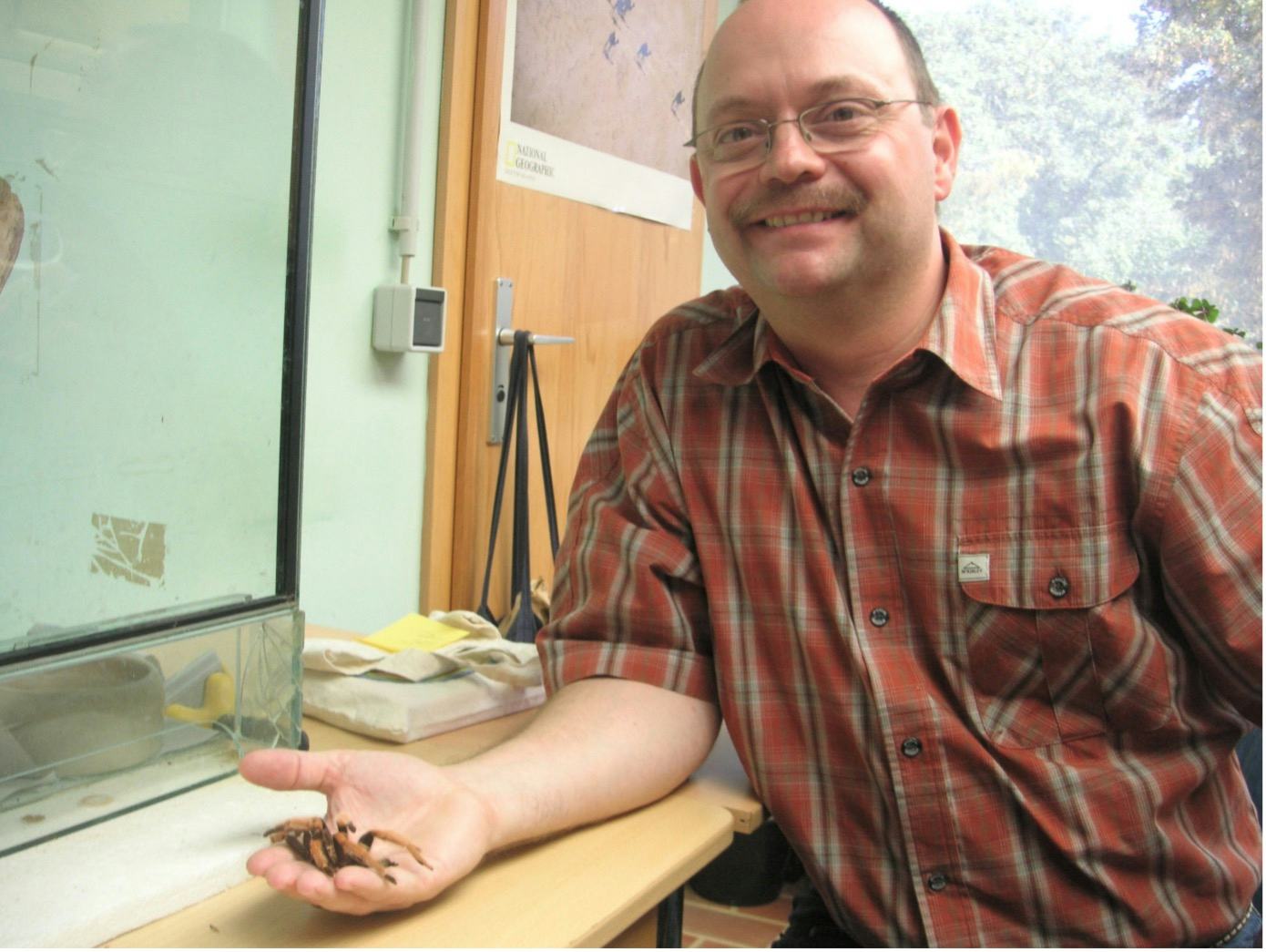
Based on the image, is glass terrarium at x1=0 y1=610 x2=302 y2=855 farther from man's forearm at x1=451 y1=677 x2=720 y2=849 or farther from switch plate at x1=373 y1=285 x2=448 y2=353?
switch plate at x1=373 y1=285 x2=448 y2=353

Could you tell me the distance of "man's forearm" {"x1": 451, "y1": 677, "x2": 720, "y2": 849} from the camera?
0.82m

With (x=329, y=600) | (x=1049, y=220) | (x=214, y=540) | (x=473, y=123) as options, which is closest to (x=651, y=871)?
(x=214, y=540)

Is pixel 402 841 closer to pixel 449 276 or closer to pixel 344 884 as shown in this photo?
pixel 344 884

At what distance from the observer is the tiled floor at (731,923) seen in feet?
6.97

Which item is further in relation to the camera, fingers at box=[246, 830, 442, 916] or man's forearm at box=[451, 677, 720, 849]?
man's forearm at box=[451, 677, 720, 849]

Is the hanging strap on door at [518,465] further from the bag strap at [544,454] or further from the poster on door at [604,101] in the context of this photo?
the poster on door at [604,101]

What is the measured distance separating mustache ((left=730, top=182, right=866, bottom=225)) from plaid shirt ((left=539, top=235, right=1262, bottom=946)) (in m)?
0.13

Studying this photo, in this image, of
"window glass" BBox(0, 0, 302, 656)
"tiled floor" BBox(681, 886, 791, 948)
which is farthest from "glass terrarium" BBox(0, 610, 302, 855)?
"tiled floor" BBox(681, 886, 791, 948)

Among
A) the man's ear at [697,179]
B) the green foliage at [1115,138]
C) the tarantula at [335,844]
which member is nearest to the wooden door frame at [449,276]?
the man's ear at [697,179]

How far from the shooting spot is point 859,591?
1026mm

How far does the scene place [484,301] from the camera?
1.94 metres

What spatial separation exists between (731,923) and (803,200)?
160 cm

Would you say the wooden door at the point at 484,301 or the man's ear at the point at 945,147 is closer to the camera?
the man's ear at the point at 945,147

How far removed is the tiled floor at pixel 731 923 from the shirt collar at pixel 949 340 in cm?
131
